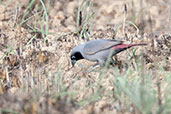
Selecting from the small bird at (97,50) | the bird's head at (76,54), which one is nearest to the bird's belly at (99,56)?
the small bird at (97,50)

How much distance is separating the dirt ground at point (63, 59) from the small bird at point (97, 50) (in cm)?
15

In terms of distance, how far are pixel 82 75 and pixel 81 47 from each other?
0.55 m

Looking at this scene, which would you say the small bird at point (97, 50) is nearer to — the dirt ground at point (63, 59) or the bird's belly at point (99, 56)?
the bird's belly at point (99, 56)

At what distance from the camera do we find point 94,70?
516cm

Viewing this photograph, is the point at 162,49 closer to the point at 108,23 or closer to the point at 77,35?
the point at 77,35

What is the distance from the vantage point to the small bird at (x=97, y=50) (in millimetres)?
5266

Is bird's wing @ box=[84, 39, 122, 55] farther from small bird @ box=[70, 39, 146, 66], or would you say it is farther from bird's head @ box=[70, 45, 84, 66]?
bird's head @ box=[70, 45, 84, 66]

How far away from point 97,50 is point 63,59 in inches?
20.3

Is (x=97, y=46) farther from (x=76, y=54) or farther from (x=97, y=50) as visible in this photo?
(x=76, y=54)

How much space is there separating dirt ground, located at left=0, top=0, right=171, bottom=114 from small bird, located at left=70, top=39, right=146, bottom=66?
15cm

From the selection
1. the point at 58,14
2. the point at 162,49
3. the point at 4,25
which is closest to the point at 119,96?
the point at 162,49

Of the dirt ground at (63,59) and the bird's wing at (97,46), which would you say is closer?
the dirt ground at (63,59)

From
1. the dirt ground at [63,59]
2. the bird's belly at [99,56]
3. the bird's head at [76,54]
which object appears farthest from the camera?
the bird's head at [76,54]

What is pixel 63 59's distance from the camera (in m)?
5.62
